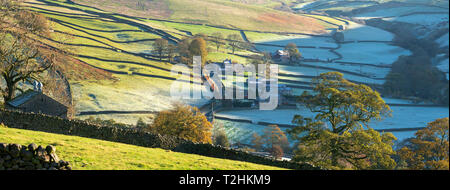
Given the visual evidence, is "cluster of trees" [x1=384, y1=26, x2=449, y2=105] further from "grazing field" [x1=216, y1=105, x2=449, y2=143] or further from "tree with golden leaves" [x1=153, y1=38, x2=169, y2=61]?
"tree with golden leaves" [x1=153, y1=38, x2=169, y2=61]

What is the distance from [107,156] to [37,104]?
22475 mm

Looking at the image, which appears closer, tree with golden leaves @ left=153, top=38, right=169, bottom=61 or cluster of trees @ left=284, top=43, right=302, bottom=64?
tree with golden leaves @ left=153, top=38, right=169, bottom=61

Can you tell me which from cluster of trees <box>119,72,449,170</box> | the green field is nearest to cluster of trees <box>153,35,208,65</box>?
the green field

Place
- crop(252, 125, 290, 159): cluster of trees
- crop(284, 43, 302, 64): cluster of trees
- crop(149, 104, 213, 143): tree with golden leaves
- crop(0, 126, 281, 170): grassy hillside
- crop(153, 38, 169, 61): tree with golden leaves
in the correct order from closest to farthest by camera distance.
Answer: crop(0, 126, 281, 170): grassy hillside
crop(149, 104, 213, 143): tree with golden leaves
crop(252, 125, 290, 159): cluster of trees
crop(153, 38, 169, 61): tree with golden leaves
crop(284, 43, 302, 64): cluster of trees

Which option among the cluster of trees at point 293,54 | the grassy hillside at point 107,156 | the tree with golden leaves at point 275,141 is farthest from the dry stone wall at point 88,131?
the cluster of trees at point 293,54

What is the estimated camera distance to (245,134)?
237 ft

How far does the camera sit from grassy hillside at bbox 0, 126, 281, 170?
19.4 meters

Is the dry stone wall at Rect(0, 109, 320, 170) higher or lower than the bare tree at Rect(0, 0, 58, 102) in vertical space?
lower

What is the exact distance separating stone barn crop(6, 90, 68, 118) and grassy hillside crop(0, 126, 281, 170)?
14.5 m

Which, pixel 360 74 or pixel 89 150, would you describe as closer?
pixel 89 150

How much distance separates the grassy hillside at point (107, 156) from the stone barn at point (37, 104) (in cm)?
1450
